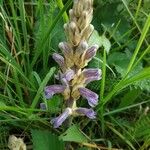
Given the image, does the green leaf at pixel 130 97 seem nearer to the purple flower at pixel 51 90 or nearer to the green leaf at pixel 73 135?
the green leaf at pixel 73 135

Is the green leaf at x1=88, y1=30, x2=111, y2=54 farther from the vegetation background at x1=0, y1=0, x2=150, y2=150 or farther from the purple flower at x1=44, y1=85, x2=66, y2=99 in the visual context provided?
the purple flower at x1=44, y1=85, x2=66, y2=99

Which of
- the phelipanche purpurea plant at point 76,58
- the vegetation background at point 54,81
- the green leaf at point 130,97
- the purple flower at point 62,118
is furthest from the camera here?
the green leaf at point 130,97

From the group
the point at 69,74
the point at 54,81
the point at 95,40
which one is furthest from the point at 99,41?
the point at 69,74

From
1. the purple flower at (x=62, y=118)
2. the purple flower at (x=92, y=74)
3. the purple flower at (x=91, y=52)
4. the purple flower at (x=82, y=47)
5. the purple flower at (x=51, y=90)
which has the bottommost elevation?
the purple flower at (x=62, y=118)

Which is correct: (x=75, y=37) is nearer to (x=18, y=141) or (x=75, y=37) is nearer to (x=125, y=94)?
(x=18, y=141)

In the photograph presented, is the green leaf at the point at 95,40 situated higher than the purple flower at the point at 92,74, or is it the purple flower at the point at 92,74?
the green leaf at the point at 95,40

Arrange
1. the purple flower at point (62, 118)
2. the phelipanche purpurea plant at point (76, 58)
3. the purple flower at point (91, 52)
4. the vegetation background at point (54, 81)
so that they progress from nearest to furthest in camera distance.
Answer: the phelipanche purpurea plant at point (76, 58) → the purple flower at point (91, 52) → the purple flower at point (62, 118) → the vegetation background at point (54, 81)

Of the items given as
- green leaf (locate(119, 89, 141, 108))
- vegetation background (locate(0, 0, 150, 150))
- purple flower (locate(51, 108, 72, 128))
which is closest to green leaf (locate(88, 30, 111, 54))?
vegetation background (locate(0, 0, 150, 150))

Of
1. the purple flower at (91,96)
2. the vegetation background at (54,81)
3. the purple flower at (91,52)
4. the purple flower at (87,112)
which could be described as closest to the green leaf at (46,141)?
the vegetation background at (54,81)
